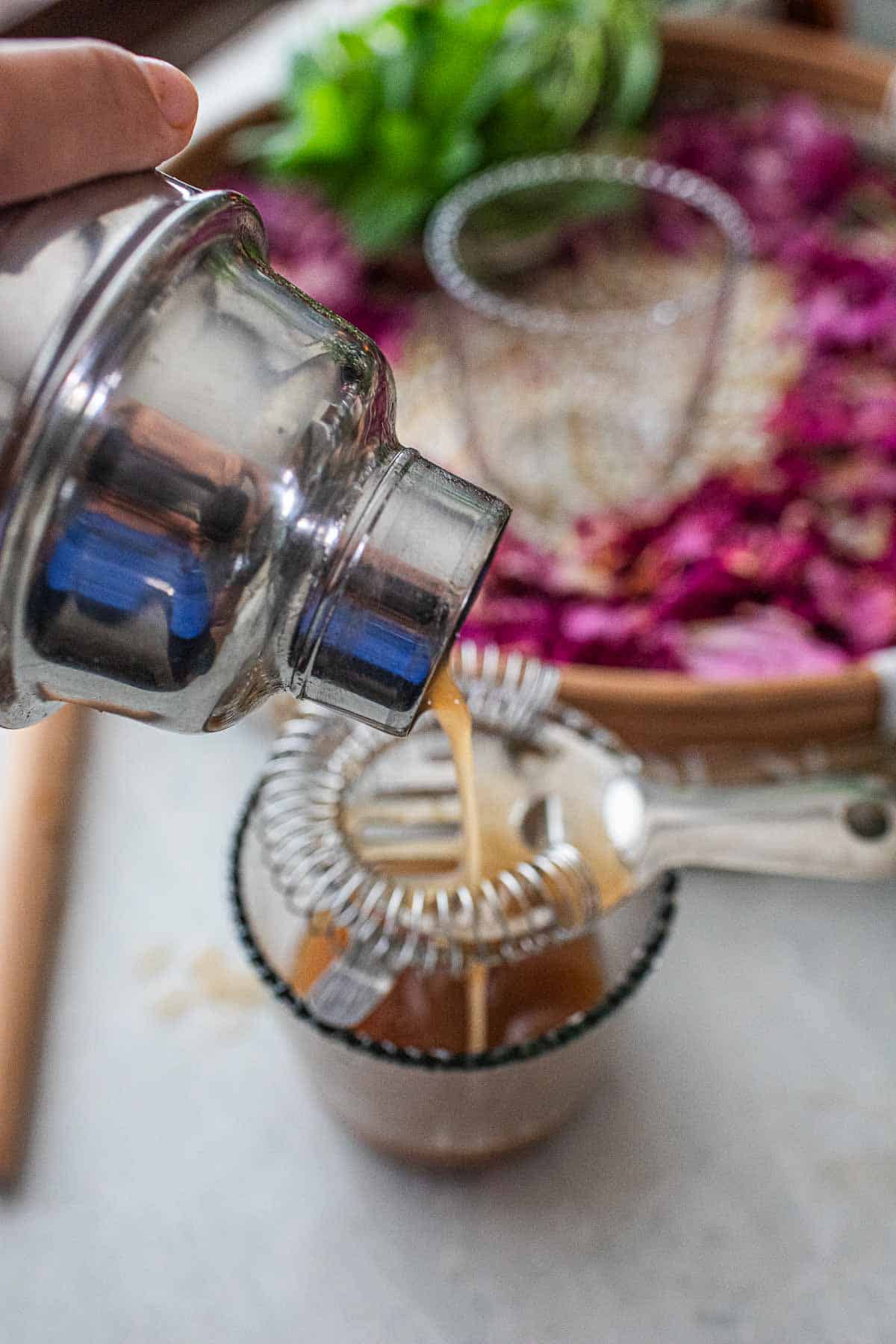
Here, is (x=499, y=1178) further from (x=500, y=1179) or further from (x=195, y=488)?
(x=195, y=488)

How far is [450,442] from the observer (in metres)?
0.79

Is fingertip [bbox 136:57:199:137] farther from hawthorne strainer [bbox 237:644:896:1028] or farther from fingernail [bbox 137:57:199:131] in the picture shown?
hawthorne strainer [bbox 237:644:896:1028]

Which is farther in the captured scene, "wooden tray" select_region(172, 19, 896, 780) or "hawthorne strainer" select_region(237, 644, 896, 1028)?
"wooden tray" select_region(172, 19, 896, 780)

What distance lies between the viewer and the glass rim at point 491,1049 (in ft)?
1.31

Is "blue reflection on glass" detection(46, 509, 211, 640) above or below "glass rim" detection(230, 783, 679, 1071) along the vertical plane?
above

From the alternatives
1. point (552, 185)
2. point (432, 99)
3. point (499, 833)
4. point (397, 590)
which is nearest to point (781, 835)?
point (499, 833)

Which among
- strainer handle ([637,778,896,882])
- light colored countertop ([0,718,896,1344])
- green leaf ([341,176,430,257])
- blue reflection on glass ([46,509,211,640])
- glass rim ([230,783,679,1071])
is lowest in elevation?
light colored countertop ([0,718,896,1344])

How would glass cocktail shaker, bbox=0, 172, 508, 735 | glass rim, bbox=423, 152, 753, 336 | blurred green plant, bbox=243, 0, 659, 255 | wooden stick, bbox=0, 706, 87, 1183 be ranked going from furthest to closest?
blurred green plant, bbox=243, 0, 659, 255 → glass rim, bbox=423, 152, 753, 336 → wooden stick, bbox=0, 706, 87, 1183 → glass cocktail shaker, bbox=0, 172, 508, 735

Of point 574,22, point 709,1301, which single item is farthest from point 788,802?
point 574,22

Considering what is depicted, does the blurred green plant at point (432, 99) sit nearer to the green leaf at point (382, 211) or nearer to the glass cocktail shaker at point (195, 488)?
the green leaf at point (382, 211)

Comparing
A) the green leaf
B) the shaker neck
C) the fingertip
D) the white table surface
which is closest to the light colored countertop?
the white table surface

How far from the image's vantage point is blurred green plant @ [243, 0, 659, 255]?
33.3 inches

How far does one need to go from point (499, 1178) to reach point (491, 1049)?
10 cm

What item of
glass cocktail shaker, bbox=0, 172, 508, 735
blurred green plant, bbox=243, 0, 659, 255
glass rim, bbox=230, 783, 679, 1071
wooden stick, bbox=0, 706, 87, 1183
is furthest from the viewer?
blurred green plant, bbox=243, 0, 659, 255
